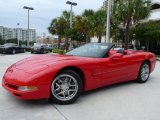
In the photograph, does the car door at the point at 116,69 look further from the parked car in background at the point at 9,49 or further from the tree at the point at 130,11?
the parked car in background at the point at 9,49

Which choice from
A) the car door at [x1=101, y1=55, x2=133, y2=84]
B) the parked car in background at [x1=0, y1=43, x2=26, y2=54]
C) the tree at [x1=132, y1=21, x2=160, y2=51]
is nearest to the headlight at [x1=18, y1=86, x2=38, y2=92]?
the car door at [x1=101, y1=55, x2=133, y2=84]

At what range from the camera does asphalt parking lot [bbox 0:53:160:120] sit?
13.7 feet

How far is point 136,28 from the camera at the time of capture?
25.0 m

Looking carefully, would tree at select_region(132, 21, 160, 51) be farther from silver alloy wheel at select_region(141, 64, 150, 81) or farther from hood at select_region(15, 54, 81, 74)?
hood at select_region(15, 54, 81, 74)

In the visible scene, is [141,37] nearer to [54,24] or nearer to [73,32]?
[73,32]

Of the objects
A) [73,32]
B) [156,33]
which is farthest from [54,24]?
[156,33]

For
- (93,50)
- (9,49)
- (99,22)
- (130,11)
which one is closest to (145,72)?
(93,50)

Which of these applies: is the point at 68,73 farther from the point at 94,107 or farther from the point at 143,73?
the point at 143,73

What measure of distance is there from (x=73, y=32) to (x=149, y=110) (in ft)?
100

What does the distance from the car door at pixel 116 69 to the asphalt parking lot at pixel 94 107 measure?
13.3 inches

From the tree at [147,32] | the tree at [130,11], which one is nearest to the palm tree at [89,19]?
the tree at [130,11]

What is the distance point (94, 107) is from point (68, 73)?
2.62ft

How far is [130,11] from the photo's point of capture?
2356 centimetres

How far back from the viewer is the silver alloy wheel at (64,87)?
187 inches
